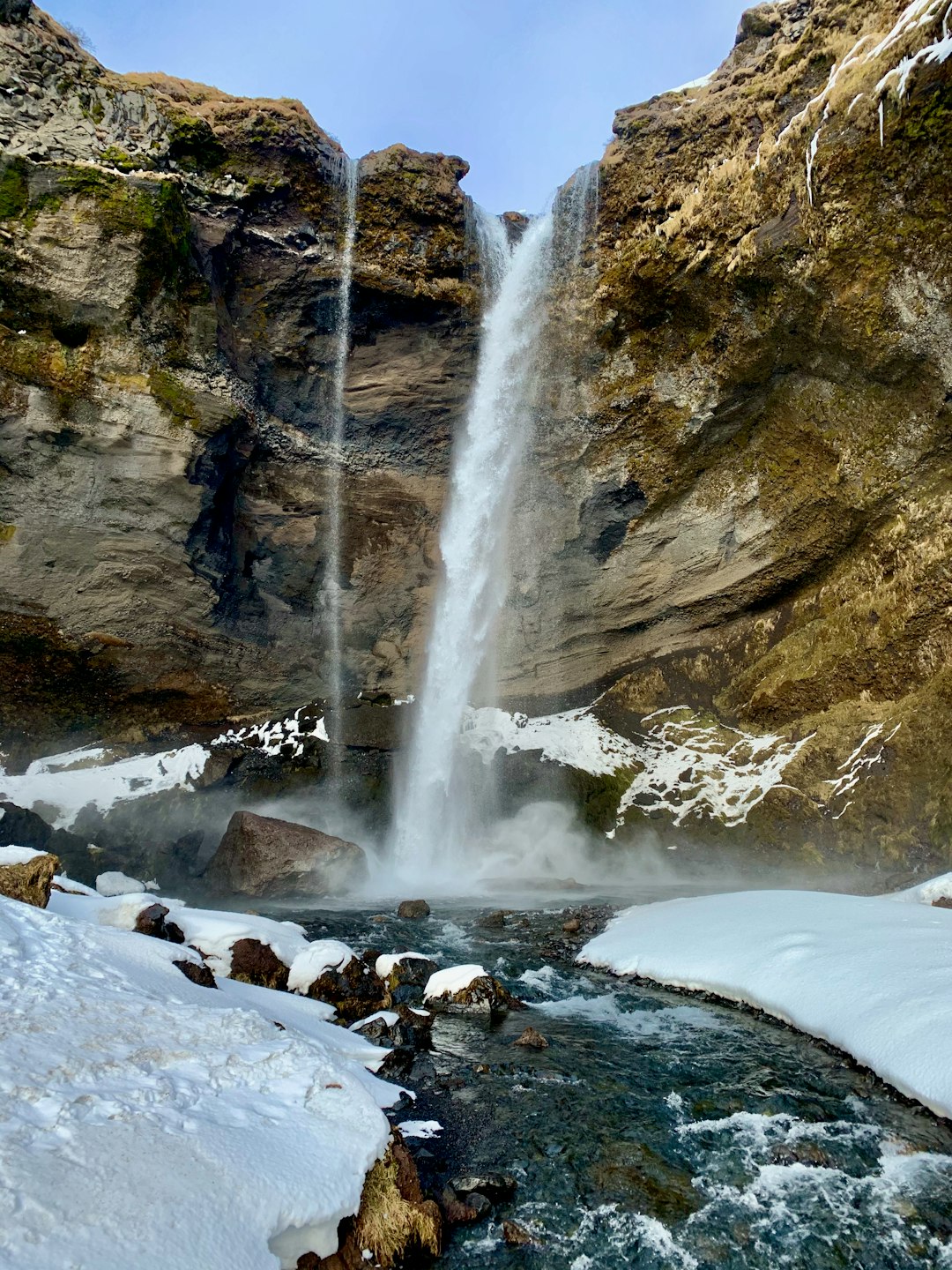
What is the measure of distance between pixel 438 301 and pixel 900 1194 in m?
Answer: 24.3

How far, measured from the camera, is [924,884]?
12406 millimetres

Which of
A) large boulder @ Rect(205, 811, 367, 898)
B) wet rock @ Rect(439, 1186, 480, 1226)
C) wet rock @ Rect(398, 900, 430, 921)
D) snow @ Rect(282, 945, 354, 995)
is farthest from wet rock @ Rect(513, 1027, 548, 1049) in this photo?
large boulder @ Rect(205, 811, 367, 898)

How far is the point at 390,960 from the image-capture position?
10.8 meters

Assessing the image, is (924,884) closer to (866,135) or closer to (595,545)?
(595,545)

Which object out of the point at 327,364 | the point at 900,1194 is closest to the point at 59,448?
the point at 327,364

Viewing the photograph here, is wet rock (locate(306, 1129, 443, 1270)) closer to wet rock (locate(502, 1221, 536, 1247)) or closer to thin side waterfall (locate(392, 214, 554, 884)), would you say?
wet rock (locate(502, 1221, 536, 1247))

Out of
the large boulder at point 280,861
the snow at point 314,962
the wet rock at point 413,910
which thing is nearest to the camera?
the snow at point 314,962

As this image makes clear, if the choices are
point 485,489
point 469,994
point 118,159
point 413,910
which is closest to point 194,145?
point 118,159

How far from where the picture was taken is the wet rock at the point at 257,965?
9.45 m

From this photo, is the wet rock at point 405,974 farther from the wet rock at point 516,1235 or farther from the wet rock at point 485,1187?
the wet rock at point 516,1235

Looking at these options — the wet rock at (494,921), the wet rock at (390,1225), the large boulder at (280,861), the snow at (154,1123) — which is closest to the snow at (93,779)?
the large boulder at (280,861)

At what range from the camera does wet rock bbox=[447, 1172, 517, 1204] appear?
18.0ft

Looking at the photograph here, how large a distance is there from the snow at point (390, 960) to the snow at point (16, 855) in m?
4.44

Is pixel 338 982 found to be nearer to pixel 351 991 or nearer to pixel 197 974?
pixel 351 991
